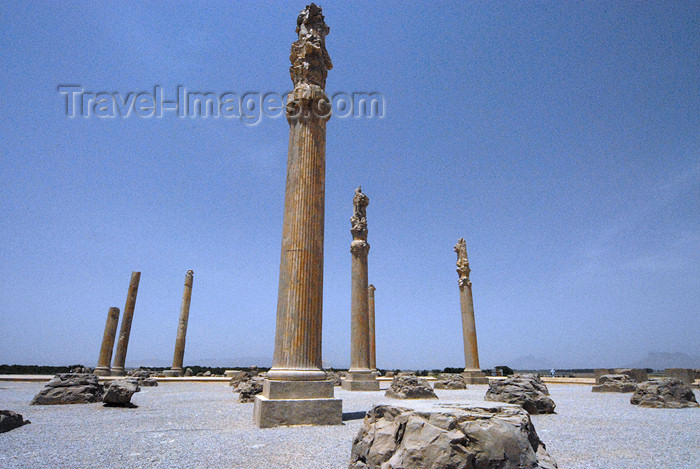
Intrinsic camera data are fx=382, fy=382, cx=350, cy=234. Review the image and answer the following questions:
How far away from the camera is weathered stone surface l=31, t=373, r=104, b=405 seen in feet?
33.9

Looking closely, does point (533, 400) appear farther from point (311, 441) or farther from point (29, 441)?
point (29, 441)

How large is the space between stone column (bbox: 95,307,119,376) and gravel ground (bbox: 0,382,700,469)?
55.5 feet

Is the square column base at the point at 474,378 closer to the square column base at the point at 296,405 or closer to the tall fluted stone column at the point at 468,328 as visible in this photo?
the tall fluted stone column at the point at 468,328

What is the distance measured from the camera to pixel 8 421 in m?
6.22

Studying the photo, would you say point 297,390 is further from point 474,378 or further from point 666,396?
point 474,378

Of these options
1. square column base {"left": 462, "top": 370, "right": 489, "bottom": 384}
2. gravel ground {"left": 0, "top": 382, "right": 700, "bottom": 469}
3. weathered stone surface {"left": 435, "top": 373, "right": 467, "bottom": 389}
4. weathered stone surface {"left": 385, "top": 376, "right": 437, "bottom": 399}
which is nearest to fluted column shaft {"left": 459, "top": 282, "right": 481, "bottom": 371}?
square column base {"left": 462, "top": 370, "right": 489, "bottom": 384}

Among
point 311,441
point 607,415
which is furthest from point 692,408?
point 311,441

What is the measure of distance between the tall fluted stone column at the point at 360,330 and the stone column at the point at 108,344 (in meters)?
15.9

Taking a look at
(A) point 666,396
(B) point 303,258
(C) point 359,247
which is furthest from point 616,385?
(B) point 303,258

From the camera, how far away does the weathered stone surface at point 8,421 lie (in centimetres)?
605

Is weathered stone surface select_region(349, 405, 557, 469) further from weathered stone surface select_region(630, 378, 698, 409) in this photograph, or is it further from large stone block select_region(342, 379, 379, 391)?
large stone block select_region(342, 379, 379, 391)

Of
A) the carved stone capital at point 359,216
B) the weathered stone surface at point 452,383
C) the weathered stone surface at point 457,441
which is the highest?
the carved stone capital at point 359,216

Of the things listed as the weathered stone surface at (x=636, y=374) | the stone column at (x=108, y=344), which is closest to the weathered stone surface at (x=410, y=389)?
the weathered stone surface at (x=636, y=374)

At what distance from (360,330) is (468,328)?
29.1ft
